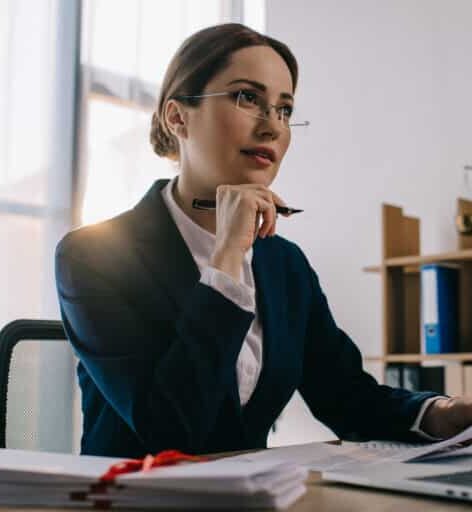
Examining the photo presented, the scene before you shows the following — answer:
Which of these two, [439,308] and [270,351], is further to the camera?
[439,308]

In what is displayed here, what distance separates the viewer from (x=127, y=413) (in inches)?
40.0

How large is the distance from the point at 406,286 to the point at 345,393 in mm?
A: 1676

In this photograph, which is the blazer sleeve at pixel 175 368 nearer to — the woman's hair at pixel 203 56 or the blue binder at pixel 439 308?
the woman's hair at pixel 203 56

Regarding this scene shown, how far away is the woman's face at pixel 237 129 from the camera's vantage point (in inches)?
51.5

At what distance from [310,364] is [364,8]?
101 inches

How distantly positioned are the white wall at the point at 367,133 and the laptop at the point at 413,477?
2.52m

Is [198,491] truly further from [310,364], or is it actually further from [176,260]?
[310,364]

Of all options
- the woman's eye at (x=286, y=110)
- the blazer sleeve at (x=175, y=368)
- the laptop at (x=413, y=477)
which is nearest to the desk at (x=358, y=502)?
the laptop at (x=413, y=477)

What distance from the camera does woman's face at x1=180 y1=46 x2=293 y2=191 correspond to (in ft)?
4.29

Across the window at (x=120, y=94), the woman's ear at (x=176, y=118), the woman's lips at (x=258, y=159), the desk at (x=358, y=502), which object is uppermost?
the window at (x=120, y=94)

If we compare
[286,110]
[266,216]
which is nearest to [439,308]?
[286,110]

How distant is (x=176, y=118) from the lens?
4.64ft

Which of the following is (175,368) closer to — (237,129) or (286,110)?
(237,129)

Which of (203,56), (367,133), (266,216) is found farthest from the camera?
Answer: (367,133)
